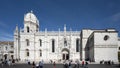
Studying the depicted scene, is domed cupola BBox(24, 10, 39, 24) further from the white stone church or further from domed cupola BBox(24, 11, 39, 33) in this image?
the white stone church

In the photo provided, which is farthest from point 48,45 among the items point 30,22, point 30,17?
point 30,17

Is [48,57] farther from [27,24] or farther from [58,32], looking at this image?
[27,24]

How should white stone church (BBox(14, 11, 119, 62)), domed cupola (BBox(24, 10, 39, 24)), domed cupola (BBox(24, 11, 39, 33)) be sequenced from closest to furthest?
white stone church (BBox(14, 11, 119, 62)), domed cupola (BBox(24, 11, 39, 33)), domed cupola (BBox(24, 10, 39, 24))

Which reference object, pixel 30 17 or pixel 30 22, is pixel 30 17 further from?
pixel 30 22

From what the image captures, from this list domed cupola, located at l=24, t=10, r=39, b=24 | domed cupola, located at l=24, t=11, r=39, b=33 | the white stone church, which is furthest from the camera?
domed cupola, located at l=24, t=10, r=39, b=24

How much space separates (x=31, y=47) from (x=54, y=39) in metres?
8.19

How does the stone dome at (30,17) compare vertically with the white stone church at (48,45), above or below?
above

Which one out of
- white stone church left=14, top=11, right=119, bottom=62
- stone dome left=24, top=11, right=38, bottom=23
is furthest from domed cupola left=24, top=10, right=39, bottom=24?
white stone church left=14, top=11, right=119, bottom=62

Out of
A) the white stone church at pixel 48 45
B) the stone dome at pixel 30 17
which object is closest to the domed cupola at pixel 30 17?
the stone dome at pixel 30 17

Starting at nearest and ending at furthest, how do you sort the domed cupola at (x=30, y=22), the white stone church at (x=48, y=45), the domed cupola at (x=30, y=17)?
the white stone church at (x=48, y=45), the domed cupola at (x=30, y=22), the domed cupola at (x=30, y=17)

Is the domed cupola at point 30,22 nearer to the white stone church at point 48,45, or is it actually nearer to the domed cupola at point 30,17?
the domed cupola at point 30,17

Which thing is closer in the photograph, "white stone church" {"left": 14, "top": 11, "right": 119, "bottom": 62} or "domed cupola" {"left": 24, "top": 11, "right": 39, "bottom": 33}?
"white stone church" {"left": 14, "top": 11, "right": 119, "bottom": 62}

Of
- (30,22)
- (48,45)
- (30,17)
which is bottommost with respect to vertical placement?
(48,45)

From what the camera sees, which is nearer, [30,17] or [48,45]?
[48,45]
